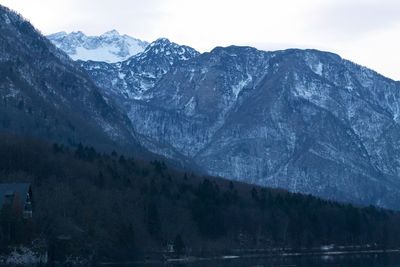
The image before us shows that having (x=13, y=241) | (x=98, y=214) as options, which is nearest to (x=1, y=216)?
(x=13, y=241)

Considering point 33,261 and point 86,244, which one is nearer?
point 33,261

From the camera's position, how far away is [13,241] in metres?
150

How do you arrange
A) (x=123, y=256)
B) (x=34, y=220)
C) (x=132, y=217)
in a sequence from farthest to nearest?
(x=132, y=217) → (x=123, y=256) → (x=34, y=220)

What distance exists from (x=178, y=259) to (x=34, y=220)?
3380 centimetres

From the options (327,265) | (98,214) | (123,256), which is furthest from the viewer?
(98,214)

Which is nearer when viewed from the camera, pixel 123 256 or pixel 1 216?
pixel 1 216

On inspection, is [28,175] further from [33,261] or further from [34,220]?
[33,261]

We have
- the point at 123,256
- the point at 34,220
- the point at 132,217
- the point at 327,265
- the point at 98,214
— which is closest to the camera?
the point at 327,265

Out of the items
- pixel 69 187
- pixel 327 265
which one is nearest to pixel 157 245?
pixel 69 187

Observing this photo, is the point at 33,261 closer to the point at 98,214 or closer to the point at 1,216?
the point at 1,216

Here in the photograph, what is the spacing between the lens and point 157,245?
19788 centimetres

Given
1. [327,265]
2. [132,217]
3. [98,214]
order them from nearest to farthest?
[327,265] → [98,214] → [132,217]

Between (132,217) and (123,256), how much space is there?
29556 millimetres

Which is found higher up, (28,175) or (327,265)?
(28,175)
